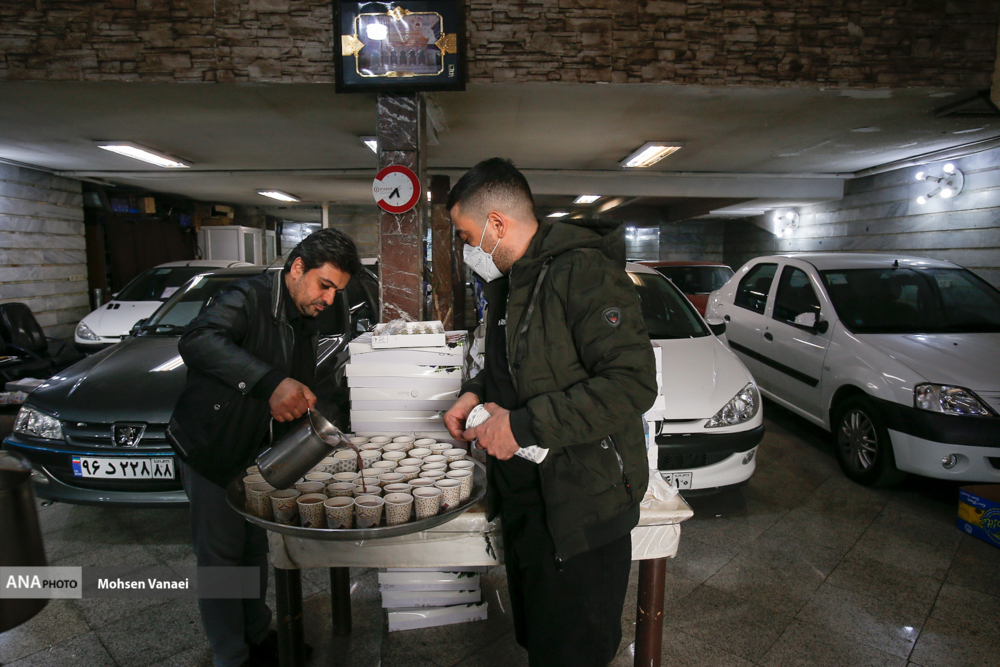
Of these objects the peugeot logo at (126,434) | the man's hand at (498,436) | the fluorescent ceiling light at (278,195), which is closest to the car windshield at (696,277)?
the fluorescent ceiling light at (278,195)

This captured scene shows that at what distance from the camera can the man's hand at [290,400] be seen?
1.85 m

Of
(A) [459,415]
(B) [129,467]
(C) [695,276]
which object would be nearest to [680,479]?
(A) [459,415]

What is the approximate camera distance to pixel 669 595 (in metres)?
2.84

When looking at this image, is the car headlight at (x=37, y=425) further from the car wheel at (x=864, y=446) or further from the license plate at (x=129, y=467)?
the car wheel at (x=864, y=446)

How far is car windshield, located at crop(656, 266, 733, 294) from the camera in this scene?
9633 millimetres

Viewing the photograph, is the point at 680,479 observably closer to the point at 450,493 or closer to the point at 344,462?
the point at 450,493

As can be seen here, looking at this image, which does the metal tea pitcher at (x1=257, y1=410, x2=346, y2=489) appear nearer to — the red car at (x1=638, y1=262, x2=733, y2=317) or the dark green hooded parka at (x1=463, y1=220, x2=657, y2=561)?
the dark green hooded parka at (x1=463, y1=220, x2=657, y2=561)

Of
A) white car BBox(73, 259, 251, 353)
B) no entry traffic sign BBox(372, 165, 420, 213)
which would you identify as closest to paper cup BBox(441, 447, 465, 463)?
no entry traffic sign BBox(372, 165, 420, 213)

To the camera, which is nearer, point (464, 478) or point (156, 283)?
point (464, 478)

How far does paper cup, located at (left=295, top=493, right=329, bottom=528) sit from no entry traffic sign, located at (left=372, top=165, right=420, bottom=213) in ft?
10.6

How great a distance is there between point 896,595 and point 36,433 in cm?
495

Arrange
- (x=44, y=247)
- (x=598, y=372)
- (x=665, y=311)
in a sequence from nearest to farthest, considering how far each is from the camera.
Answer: (x=598, y=372) < (x=665, y=311) < (x=44, y=247)

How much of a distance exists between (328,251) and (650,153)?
21.2ft

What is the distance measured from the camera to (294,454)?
171cm
